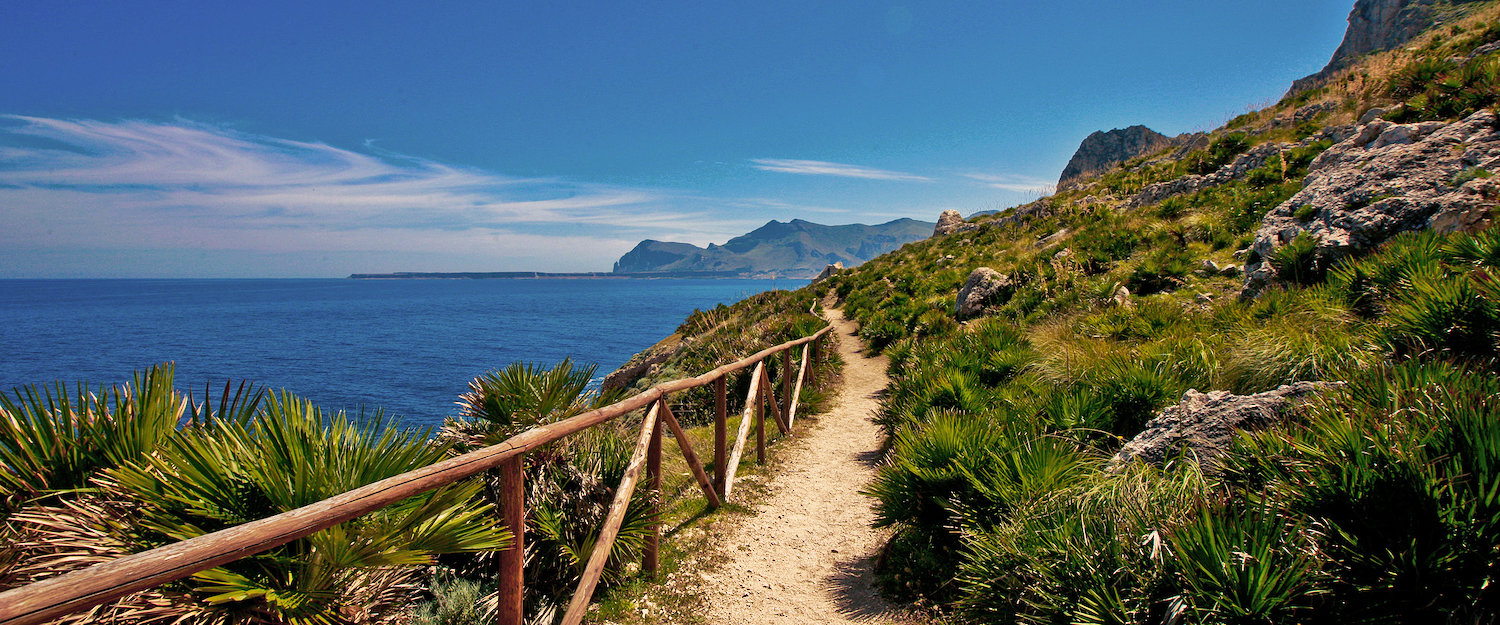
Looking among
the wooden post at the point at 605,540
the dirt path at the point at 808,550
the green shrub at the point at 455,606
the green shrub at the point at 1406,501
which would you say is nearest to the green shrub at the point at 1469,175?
the green shrub at the point at 1406,501

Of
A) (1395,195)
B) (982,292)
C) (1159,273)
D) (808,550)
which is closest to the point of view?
(808,550)

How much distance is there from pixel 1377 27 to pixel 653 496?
3654 inches

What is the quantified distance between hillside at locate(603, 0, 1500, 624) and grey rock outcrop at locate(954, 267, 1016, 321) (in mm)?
2735

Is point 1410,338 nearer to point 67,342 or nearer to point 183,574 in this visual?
point 183,574

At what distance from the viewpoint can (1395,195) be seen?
269 inches

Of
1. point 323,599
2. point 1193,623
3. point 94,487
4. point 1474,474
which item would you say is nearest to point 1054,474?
point 1193,623

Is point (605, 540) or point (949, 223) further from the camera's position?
point (949, 223)

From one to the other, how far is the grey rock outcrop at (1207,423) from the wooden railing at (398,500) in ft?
11.3

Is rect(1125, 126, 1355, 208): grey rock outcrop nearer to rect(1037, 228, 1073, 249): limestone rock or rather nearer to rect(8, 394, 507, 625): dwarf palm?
rect(1037, 228, 1073, 249): limestone rock

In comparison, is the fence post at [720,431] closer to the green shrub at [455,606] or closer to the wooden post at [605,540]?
the wooden post at [605,540]

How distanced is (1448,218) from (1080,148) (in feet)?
321

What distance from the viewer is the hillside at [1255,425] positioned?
2.20m

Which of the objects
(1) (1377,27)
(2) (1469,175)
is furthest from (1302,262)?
(1) (1377,27)

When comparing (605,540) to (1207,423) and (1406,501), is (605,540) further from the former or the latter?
(1207,423)
